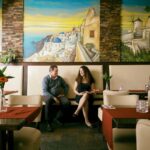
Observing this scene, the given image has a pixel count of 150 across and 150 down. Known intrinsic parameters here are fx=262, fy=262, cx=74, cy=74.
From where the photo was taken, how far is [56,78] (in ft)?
19.5

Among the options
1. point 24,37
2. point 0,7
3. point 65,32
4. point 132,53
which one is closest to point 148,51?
point 132,53

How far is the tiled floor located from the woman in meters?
0.35

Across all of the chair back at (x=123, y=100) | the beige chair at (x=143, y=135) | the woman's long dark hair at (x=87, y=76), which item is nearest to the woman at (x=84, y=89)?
the woman's long dark hair at (x=87, y=76)

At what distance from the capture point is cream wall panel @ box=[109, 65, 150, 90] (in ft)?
20.9

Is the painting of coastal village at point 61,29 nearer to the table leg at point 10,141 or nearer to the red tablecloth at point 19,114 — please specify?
the red tablecloth at point 19,114

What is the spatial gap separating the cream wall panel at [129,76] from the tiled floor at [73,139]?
1469 mm

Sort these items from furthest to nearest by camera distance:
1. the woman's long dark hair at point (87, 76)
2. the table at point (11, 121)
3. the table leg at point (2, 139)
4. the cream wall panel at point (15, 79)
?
the cream wall panel at point (15, 79)
the woman's long dark hair at point (87, 76)
the table leg at point (2, 139)
the table at point (11, 121)

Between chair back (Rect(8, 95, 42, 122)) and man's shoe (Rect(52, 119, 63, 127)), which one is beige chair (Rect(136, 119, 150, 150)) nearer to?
chair back (Rect(8, 95, 42, 122))

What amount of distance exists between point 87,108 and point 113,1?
8.93ft

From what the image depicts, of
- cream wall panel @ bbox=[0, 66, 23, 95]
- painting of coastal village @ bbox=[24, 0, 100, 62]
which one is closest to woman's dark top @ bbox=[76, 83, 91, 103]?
painting of coastal village @ bbox=[24, 0, 100, 62]

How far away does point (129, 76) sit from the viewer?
6375mm

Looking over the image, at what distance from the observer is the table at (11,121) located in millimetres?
2197

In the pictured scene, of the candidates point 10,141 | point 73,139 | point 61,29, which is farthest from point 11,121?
point 61,29

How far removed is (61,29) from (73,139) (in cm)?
290
